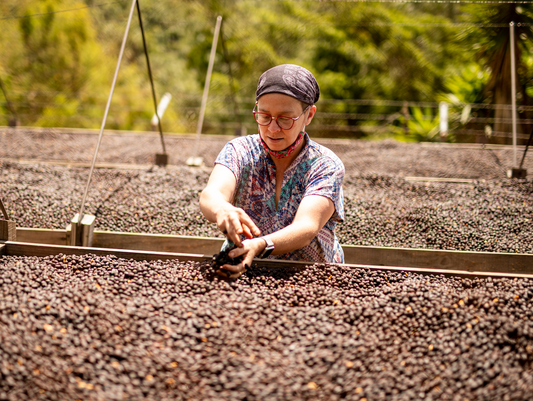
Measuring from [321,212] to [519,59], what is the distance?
21.3ft

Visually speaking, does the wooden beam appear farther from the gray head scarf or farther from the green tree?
the green tree

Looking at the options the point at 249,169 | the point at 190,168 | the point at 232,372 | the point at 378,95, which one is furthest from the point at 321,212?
the point at 378,95

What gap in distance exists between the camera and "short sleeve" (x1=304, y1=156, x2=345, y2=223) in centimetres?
137

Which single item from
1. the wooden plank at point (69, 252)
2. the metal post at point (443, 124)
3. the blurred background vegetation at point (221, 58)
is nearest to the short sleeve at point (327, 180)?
the wooden plank at point (69, 252)

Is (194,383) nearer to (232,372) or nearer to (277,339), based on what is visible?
(232,372)

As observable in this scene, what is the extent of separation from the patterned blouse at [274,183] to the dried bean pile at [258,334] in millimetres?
149

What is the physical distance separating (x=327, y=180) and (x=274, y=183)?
0.67 ft

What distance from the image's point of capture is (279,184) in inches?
59.3

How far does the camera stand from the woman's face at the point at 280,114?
4.31ft

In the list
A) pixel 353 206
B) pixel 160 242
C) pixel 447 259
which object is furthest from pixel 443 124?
pixel 160 242

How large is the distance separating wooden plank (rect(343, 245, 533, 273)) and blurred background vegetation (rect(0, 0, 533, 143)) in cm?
726

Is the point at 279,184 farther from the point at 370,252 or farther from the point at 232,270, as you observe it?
the point at 370,252

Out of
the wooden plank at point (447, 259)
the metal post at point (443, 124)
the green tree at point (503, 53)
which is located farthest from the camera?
the green tree at point (503, 53)

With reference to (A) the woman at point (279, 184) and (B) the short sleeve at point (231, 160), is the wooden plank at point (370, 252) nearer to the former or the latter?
(A) the woman at point (279, 184)
